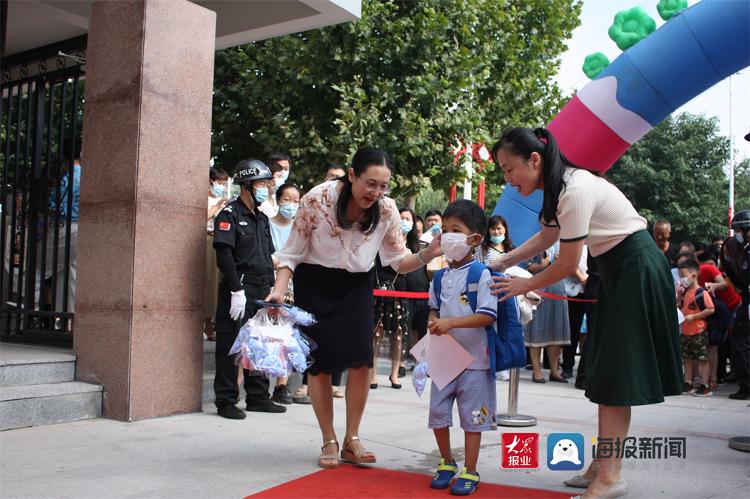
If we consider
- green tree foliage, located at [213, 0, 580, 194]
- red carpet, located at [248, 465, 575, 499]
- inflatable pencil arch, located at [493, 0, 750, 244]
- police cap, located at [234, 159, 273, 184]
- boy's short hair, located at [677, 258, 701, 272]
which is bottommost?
red carpet, located at [248, 465, 575, 499]

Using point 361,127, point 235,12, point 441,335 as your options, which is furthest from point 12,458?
point 361,127

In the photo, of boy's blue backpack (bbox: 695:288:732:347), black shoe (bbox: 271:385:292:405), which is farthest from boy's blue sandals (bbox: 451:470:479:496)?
boy's blue backpack (bbox: 695:288:732:347)

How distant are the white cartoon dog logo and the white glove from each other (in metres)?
2.57

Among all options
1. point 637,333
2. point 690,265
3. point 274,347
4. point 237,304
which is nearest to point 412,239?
point 237,304

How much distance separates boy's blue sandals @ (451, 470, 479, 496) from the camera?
12.2ft

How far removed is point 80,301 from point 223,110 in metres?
8.52

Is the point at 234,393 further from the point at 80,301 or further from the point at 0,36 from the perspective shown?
the point at 0,36

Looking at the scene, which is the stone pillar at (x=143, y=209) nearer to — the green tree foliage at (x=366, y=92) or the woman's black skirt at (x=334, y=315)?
the woman's black skirt at (x=334, y=315)

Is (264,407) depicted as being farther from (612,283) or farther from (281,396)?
(612,283)

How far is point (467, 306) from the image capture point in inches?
156

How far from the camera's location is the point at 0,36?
7051 millimetres

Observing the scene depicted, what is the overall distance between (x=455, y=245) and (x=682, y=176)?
34.5 metres

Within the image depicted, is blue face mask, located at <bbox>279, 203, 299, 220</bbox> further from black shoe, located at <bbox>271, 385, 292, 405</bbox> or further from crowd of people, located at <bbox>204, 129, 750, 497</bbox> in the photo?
black shoe, located at <bbox>271, 385, 292, 405</bbox>

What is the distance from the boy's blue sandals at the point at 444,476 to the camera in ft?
12.7
